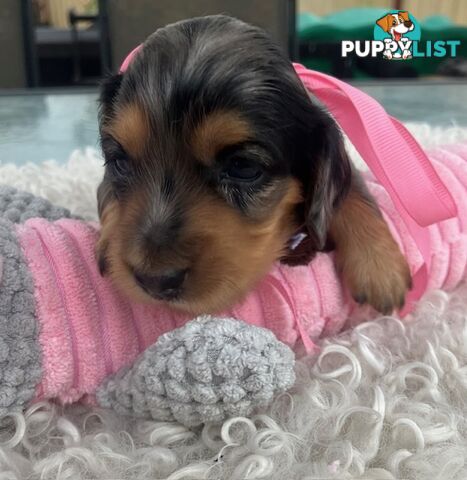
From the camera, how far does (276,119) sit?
102 cm

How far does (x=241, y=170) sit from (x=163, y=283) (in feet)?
0.70

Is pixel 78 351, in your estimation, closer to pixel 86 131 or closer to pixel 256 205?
pixel 256 205

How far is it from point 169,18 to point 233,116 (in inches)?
152

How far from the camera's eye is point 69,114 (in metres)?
3.87

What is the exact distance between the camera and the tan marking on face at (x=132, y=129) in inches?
39.3

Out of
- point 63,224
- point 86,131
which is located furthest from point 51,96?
point 63,224

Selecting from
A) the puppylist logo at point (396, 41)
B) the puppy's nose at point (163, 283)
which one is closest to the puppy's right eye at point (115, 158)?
the puppy's nose at point (163, 283)

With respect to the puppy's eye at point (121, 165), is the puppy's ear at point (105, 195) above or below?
below

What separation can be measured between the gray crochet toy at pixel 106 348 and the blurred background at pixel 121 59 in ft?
4.54

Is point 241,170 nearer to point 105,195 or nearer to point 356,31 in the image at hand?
point 105,195

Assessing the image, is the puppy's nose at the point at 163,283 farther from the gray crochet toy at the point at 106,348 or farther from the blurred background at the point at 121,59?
the blurred background at the point at 121,59

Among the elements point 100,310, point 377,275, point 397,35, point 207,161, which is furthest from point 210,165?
point 397,35

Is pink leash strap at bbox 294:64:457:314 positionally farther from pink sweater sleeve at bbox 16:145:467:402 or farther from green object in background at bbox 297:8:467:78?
green object in background at bbox 297:8:467:78

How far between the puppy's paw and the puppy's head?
122 mm
